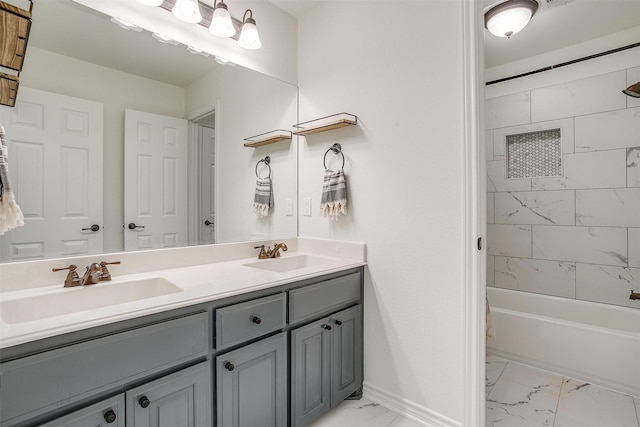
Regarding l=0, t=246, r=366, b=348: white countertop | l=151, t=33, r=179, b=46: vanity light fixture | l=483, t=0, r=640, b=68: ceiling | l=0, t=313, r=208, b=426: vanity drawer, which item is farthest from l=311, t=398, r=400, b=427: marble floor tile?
l=483, t=0, r=640, b=68: ceiling

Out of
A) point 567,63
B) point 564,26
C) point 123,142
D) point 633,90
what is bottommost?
point 123,142

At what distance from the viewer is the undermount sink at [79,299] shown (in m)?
1.06

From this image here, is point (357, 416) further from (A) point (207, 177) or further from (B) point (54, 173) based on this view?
(B) point (54, 173)

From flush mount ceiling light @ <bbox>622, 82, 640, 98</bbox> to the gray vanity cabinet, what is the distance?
2.26 m

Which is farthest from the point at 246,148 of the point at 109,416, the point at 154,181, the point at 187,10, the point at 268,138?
the point at 109,416

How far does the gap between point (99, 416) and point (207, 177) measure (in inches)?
48.3

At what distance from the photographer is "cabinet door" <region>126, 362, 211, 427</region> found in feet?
3.18

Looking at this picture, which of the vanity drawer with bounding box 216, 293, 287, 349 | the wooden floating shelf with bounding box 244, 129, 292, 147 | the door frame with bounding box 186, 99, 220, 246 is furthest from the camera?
the wooden floating shelf with bounding box 244, 129, 292, 147

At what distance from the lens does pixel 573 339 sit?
6.71 ft

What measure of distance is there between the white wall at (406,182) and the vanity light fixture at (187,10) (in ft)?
2.71

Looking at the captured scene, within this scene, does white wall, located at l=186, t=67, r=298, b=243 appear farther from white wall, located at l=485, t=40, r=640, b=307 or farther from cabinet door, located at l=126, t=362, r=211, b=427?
white wall, located at l=485, t=40, r=640, b=307

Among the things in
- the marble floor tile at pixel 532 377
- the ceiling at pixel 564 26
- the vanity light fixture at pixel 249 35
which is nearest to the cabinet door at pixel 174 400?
the vanity light fixture at pixel 249 35

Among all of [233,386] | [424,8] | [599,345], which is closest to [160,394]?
[233,386]

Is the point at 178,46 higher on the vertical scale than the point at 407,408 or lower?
higher
